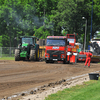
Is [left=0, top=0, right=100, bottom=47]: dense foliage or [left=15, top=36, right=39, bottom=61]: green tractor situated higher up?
[left=0, top=0, right=100, bottom=47]: dense foliage

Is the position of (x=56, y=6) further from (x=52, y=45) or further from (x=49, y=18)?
(x=52, y=45)

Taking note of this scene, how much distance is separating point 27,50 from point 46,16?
90.4ft

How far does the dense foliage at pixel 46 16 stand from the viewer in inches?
2068

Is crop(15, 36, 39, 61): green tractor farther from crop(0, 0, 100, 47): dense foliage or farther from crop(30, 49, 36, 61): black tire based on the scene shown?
crop(0, 0, 100, 47): dense foliage

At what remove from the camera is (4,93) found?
9594mm

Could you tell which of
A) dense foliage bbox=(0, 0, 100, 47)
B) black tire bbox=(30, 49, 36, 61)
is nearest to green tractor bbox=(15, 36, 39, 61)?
black tire bbox=(30, 49, 36, 61)

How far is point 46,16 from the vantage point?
5666 cm

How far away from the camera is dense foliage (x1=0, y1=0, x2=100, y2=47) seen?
52531mm

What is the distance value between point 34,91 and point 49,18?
46.3 meters

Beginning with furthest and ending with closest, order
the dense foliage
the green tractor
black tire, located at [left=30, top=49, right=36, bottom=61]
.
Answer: the dense foliage, the green tractor, black tire, located at [left=30, top=49, right=36, bottom=61]

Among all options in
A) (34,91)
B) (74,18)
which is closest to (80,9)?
(74,18)

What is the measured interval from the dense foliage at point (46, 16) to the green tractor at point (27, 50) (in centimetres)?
2056

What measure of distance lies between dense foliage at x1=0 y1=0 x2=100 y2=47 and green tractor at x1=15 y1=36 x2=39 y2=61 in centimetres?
2056

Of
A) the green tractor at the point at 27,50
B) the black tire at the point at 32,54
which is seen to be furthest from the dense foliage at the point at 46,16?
the black tire at the point at 32,54
